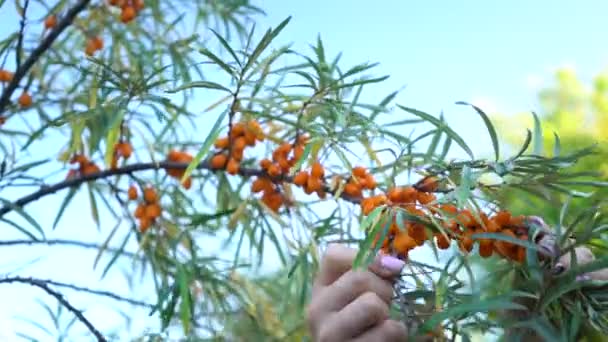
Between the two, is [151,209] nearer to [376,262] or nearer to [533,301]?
[376,262]

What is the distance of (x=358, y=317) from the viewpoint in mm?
795

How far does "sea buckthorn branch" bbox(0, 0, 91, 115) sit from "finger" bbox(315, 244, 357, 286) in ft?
3.42

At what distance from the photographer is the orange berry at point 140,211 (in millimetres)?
1641

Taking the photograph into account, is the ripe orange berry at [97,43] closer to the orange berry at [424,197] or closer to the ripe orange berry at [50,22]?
the ripe orange berry at [50,22]

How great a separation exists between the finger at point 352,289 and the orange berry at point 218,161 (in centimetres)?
66

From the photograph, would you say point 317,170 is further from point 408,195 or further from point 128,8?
point 128,8

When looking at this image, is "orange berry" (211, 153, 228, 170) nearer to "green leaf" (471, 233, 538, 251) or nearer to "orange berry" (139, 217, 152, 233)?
"orange berry" (139, 217, 152, 233)

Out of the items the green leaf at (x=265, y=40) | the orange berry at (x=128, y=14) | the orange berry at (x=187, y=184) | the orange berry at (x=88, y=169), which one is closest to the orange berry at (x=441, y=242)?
the green leaf at (x=265, y=40)

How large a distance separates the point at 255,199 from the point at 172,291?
0.21 meters

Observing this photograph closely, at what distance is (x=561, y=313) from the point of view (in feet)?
2.37

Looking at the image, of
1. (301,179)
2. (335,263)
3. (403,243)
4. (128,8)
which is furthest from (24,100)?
(403,243)

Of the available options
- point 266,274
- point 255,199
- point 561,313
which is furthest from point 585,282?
point 266,274

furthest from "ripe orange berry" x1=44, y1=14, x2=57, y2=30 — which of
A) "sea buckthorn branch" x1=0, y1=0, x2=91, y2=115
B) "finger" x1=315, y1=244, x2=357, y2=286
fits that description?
"finger" x1=315, y1=244, x2=357, y2=286

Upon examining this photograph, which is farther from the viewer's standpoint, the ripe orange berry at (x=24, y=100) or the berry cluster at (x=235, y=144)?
the ripe orange berry at (x=24, y=100)
